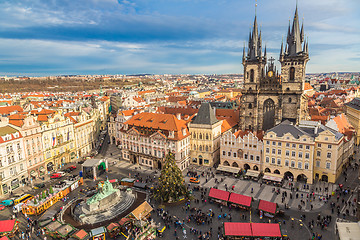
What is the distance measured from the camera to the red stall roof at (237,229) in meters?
36.6

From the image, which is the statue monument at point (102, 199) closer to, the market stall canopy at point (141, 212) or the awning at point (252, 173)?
the market stall canopy at point (141, 212)

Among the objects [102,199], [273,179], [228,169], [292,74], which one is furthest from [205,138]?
[292,74]

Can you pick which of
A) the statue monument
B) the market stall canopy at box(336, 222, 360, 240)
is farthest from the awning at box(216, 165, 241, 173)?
the market stall canopy at box(336, 222, 360, 240)

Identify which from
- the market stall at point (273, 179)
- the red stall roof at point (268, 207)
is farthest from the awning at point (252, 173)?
the red stall roof at point (268, 207)

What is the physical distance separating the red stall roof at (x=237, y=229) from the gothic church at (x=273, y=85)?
156 feet

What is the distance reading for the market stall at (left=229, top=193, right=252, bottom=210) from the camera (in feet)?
149

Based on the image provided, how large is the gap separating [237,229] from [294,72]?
182 feet

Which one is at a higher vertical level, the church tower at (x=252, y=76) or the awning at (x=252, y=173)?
the church tower at (x=252, y=76)

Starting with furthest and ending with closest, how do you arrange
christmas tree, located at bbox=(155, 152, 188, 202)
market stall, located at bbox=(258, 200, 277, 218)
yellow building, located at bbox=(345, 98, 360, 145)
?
yellow building, located at bbox=(345, 98, 360, 145)
christmas tree, located at bbox=(155, 152, 188, 202)
market stall, located at bbox=(258, 200, 277, 218)

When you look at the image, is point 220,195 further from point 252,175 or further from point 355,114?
point 355,114

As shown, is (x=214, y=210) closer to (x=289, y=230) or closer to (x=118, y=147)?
(x=289, y=230)

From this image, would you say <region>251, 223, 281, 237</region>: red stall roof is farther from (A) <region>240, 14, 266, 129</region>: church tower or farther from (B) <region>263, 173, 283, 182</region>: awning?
(A) <region>240, 14, 266, 129</region>: church tower

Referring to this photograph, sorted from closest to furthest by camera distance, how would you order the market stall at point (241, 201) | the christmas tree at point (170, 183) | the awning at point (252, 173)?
the market stall at point (241, 201) → the christmas tree at point (170, 183) → the awning at point (252, 173)

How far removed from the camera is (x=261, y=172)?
62031 millimetres
